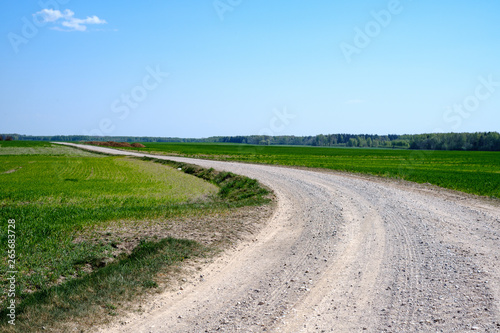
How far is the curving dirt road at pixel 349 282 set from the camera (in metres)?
5.80

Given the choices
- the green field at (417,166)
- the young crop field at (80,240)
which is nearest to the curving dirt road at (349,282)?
the young crop field at (80,240)

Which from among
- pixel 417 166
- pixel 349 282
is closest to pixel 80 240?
pixel 349 282

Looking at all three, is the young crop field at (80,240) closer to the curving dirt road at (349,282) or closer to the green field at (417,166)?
the curving dirt road at (349,282)

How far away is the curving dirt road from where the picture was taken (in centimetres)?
580

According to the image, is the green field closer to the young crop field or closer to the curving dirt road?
the curving dirt road

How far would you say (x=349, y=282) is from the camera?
7414 millimetres

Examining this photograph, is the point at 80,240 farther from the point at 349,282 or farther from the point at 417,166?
the point at 417,166

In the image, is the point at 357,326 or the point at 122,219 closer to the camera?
the point at 357,326

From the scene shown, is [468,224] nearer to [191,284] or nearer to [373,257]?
[373,257]

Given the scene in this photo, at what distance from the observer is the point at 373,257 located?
29.6 feet

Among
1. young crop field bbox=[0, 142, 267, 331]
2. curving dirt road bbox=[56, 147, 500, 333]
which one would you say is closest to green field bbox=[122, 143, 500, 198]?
curving dirt road bbox=[56, 147, 500, 333]

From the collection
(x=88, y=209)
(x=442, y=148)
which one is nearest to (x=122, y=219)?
(x=88, y=209)

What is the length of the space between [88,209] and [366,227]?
11322 millimetres

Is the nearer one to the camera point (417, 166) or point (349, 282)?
point (349, 282)
